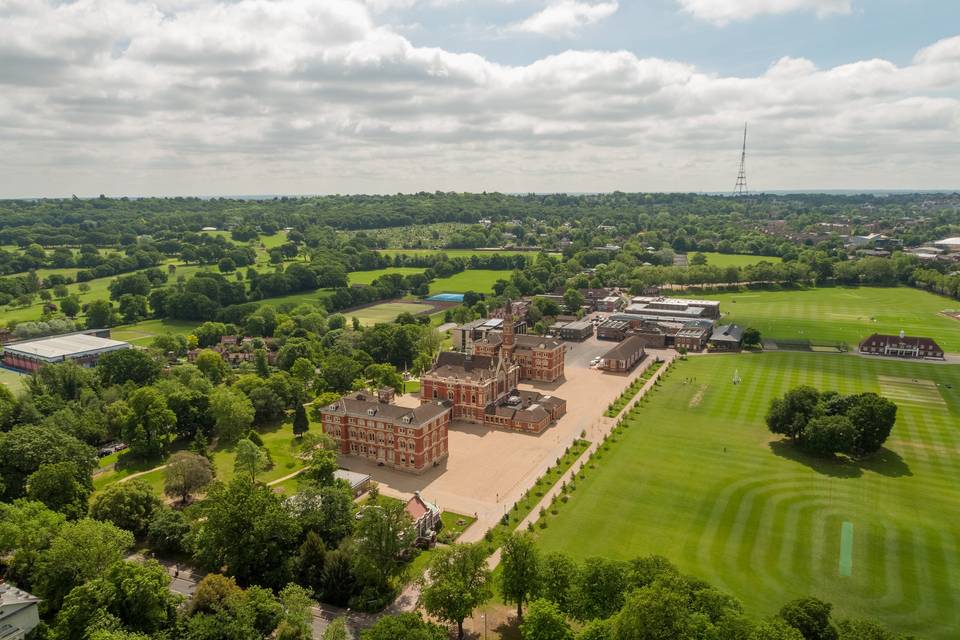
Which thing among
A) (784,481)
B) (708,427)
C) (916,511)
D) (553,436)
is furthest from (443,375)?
(916,511)

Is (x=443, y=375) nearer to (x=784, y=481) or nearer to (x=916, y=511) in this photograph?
(x=784, y=481)

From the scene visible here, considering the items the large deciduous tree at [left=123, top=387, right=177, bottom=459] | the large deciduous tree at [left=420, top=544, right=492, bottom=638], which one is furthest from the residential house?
the large deciduous tree at [left=123, top=387, right=177, bottom=459]

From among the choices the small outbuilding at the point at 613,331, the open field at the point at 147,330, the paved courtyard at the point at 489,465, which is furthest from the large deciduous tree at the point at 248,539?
the small outbuilding at the point at 613,331

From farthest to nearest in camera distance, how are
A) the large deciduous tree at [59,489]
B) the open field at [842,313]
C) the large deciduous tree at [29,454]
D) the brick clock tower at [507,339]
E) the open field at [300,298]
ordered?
the open field at [300,298]
the open field at [842,313]
the brick clock tower at [507,339]
the large deciduous tree at [29,454]
the large deciduous tree at [59,489]

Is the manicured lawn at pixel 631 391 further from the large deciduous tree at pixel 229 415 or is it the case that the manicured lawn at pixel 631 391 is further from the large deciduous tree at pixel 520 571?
the large deciduous tree at pixel 229 415

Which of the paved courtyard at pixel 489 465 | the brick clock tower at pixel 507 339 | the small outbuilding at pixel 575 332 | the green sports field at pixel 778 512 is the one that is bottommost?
the paved courtyard at pixel 489 465

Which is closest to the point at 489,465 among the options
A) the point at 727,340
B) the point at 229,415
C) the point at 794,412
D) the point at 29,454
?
the point at 229,415
